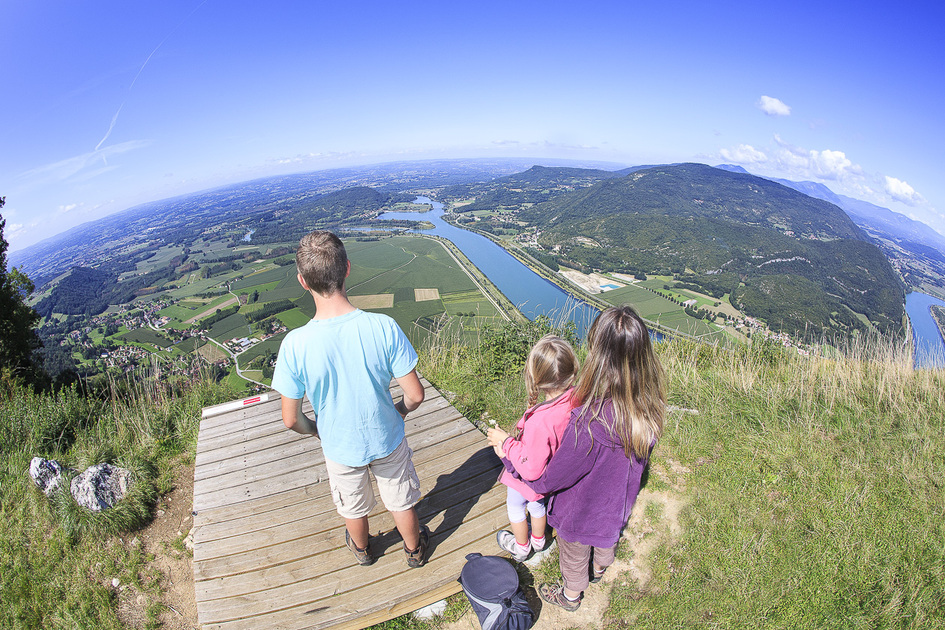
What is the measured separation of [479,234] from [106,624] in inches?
3045

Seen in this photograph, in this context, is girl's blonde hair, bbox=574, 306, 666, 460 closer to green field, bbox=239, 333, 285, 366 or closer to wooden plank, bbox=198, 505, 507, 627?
wooden plank, bbox=198, 505, 507, 627

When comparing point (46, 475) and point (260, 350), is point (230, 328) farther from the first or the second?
point (46, 475)

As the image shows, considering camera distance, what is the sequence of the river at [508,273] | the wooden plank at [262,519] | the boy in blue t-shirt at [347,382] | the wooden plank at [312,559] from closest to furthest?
the boy in blue t-shirt at [347,382], the wooden plank at [312,559], the wooden plank at [262,519], the river at [508,273]

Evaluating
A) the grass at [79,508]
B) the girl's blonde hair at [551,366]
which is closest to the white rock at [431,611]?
the girl's blonde hair at [551,366]

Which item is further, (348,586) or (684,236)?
(684,236)

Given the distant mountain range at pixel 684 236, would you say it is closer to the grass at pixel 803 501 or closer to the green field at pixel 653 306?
the green field at pixel 653 306

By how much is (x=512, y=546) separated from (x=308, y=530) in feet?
5.26


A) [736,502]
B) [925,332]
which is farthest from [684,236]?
[736,502]

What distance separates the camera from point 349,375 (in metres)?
1.89

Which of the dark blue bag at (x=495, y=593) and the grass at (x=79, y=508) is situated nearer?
the dark blue bag at (x=495, y=593)

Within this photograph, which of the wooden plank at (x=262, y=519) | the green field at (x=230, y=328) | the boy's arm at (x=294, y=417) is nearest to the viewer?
the boy's arm at (x=294, y=417)

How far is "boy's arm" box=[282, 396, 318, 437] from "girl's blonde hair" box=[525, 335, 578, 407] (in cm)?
129

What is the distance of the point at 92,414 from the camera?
440cm

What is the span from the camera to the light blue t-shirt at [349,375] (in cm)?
182
